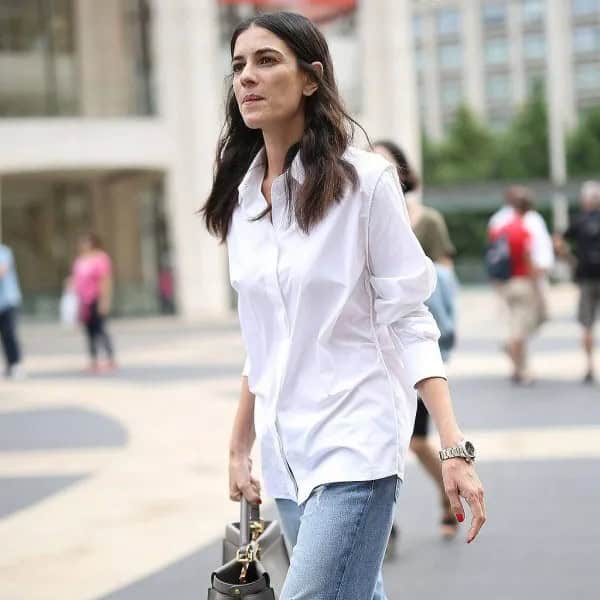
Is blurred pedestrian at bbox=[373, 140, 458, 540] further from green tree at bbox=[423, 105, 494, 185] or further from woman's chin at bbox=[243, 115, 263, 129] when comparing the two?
green tree at bbox=[423, 105, 494, 185]

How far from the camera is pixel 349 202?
8.46ft

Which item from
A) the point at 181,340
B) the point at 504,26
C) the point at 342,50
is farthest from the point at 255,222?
the point at 504,26


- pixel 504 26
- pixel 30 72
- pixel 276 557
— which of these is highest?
pixel 504 26

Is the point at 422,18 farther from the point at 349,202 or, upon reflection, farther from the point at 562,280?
the point at 349,202

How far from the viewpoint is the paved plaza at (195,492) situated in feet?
17.3

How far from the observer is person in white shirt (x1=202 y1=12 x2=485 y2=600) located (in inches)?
99.0

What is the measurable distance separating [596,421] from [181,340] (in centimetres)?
1283

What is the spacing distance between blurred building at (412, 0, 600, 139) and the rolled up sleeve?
10065 cm

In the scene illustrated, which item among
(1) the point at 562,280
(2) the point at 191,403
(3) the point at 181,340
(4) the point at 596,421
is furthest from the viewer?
(1) the point at 562,280

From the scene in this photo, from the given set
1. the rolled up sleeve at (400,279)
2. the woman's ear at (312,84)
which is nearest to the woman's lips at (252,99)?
the woman's ear at (312,84)

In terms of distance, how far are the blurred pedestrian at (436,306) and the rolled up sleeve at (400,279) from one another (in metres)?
2.85

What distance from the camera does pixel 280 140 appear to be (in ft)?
9.04

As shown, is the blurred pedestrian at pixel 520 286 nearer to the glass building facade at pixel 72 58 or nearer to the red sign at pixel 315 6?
the red sign at pixel 315 6

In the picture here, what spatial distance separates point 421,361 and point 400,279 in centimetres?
19
